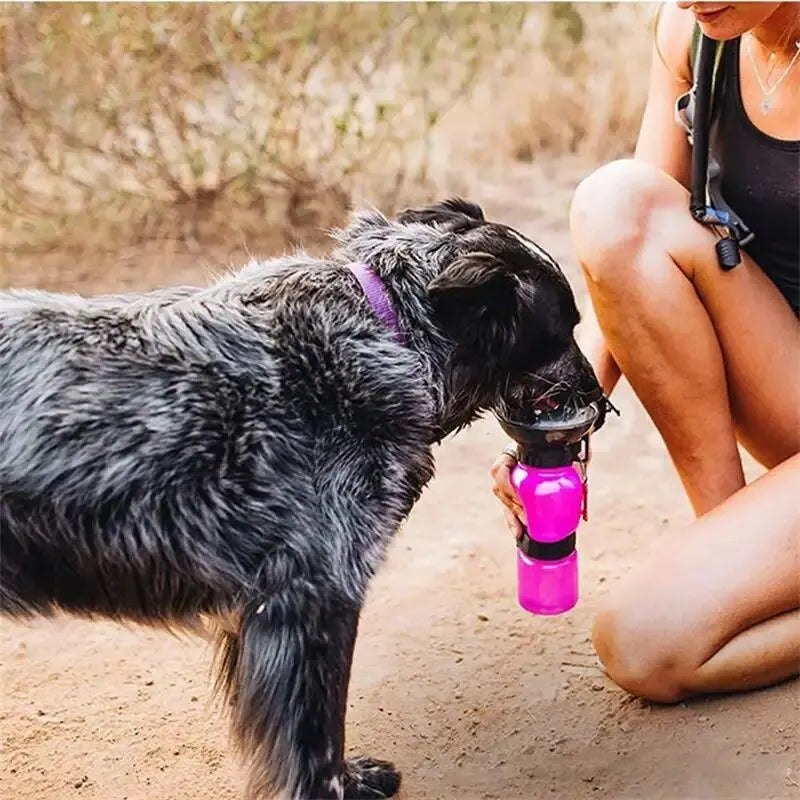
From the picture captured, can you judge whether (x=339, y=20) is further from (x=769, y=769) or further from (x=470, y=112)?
(x=769, y=769)

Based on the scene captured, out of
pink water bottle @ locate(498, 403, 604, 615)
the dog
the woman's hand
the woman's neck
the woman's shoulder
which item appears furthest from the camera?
the woman's shoulder

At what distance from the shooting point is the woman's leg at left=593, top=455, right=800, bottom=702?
2941 millimetres

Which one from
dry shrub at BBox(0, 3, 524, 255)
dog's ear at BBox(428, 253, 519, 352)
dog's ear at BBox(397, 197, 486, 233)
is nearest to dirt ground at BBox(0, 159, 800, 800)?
dog's ear at BBox(428, 253, 519, 352)

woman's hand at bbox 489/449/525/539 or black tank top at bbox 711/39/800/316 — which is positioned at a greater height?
black tank top at bbox 711/39/800/316

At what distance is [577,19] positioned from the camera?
7.20m

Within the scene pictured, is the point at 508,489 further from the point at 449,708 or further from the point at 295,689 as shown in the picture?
the point at 295,689

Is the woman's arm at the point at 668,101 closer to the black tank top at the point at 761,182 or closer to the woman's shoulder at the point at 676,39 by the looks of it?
the woman's shoulder at the point at 676,39

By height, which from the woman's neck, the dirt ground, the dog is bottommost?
the dirt ground

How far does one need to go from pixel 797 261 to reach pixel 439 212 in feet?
3.47

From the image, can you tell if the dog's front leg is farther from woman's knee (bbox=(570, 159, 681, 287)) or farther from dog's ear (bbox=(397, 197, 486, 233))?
woman's knee (bbox=(570, 159, 681, 287))

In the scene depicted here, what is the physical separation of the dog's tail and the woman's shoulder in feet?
5.97

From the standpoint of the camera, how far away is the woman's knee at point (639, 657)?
9.70ft

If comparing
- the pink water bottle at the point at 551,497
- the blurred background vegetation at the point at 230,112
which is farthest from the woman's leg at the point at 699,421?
the blurred background vegetation at the point at 230,112

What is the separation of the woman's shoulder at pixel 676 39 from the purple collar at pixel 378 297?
125cm
